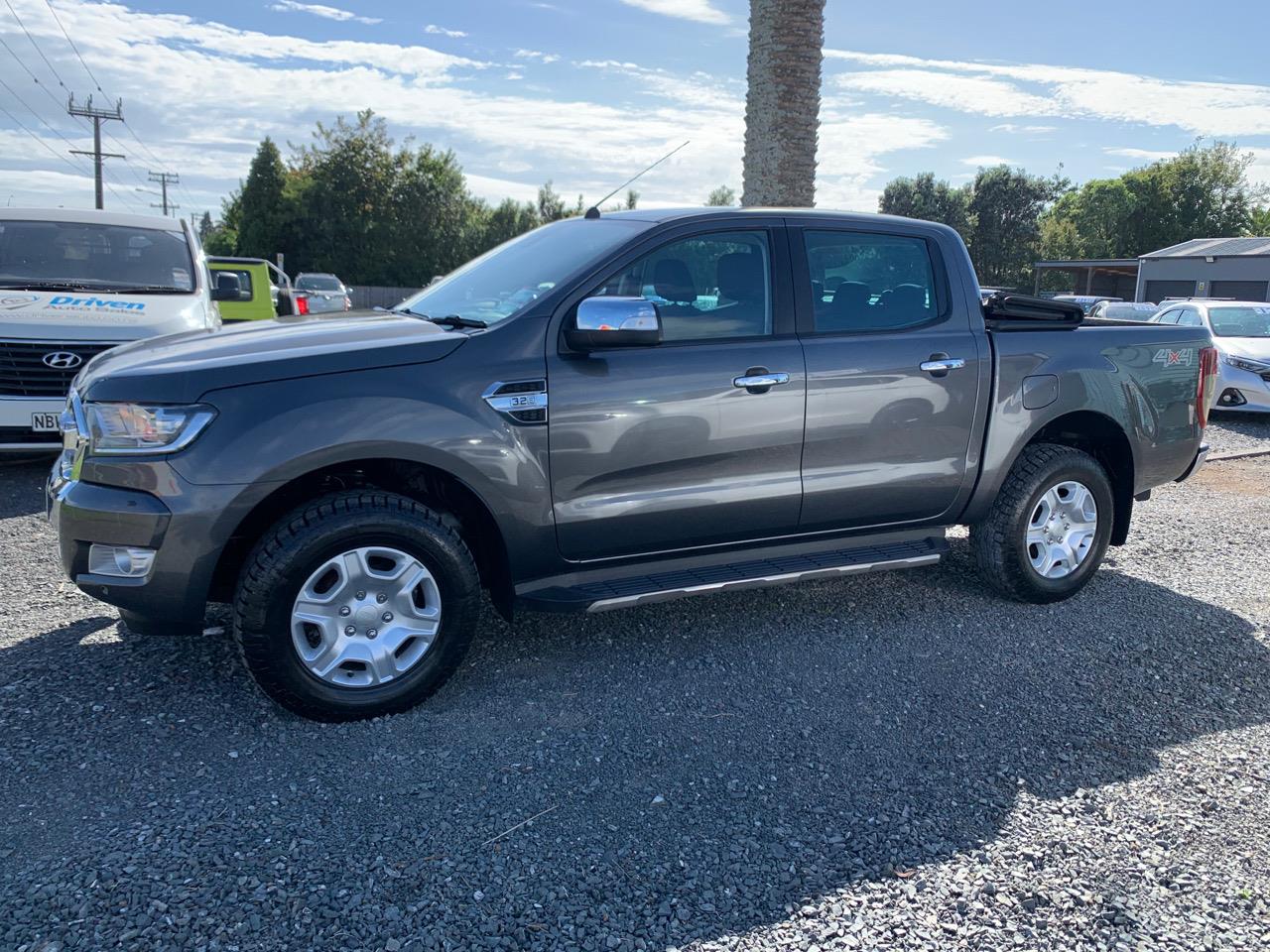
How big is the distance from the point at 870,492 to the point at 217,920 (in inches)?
120

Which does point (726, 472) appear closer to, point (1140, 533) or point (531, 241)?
point (531, 241)

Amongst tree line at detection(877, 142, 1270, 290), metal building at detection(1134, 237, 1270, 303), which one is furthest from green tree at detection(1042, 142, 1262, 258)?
metal building at detection(1134, 237, 1270, 303)

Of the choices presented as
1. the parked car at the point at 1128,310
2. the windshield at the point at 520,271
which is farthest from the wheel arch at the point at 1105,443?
the parked car at the point at 1128,310

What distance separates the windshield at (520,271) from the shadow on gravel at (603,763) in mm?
1493

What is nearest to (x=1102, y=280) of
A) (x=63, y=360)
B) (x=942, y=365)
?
(x=942, y=365)

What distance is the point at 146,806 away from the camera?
2.96 m

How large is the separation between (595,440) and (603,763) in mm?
1197

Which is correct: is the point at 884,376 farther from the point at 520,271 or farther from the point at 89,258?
the point at 89,258

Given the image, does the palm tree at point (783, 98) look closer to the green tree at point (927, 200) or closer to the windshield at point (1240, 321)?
the windshield at point (1240, 321)

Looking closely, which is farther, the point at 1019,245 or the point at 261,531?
the point at 1019,245

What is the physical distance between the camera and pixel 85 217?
8234mm

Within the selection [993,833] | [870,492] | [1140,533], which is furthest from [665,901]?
[1140,533]

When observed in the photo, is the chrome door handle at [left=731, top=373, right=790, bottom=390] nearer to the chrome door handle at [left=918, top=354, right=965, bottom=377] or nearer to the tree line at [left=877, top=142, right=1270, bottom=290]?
the chrome door handle at [left=918, top=354, right=965, bottom=377]

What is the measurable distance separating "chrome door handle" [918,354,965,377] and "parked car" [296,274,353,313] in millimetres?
21591
